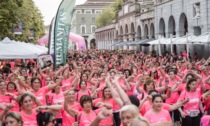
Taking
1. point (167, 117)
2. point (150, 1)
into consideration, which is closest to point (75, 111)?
point (167, 117)

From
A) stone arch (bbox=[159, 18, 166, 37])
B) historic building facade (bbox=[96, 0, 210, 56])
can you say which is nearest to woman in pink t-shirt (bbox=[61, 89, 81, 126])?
historic building facade (bbox=[96, 0, 210, 56])

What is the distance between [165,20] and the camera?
45.8 metres

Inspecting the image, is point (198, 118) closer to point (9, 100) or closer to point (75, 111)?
point (75, 111)

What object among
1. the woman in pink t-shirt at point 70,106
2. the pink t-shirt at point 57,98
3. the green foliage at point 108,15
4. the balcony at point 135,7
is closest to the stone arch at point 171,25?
the balcony at point 135,7

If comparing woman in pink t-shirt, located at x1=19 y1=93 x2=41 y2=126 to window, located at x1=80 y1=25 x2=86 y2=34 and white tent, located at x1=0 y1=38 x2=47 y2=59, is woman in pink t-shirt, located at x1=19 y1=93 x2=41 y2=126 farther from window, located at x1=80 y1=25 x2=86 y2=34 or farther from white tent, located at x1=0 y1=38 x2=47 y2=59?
window, located at x1=80 y1=25 x2=86 y2=34

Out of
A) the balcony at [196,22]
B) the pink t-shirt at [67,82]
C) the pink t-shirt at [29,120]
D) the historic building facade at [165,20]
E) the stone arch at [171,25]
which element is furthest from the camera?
the stone arch at [171,25]

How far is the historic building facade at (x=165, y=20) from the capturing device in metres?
36.0

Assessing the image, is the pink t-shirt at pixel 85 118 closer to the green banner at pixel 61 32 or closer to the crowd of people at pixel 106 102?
the crowd of people at pixel 106 102

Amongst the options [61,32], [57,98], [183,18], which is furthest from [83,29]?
[57,98]

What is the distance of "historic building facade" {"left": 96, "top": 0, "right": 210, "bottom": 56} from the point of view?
3600 cm

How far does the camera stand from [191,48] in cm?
3803

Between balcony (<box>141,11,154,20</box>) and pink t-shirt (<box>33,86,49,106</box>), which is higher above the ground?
balcony (<box>141,11,154,20</box>)

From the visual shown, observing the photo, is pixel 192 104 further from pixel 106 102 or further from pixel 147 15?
pixel 147 15

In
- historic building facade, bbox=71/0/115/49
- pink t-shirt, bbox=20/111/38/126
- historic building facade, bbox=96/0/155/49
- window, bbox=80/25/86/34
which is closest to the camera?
pink t-shirt, bbox=20/111/38/126
